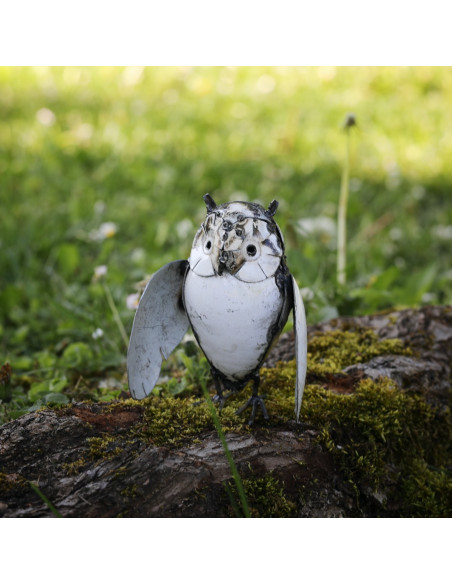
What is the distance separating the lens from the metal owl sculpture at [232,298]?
1794 millimetres

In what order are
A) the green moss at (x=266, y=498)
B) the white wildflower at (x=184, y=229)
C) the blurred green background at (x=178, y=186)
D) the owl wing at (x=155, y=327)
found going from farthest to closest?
1. the white wildflower at (x=184, y=229)
2. the blurred green background at (x=178, y=186)
3. the owl wing at (x=155, y=327)
4. the green moss at (x=266, y=498)

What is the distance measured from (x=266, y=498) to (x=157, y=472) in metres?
0.34

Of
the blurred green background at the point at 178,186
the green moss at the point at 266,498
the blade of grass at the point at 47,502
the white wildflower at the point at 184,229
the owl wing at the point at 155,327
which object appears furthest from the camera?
the white wildflower at the point at 184,229

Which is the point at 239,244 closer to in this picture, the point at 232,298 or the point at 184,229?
the point at 232,298

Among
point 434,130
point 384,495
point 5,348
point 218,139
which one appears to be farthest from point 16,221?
point 434,130

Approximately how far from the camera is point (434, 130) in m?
5.89

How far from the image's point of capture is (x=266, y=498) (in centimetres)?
178

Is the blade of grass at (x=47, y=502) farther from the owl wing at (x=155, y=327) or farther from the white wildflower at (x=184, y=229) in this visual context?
the white wildflower at (x=184, y=229)

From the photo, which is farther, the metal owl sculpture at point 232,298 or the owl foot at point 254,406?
the owl foot at point 254,406

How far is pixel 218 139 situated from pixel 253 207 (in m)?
3.90

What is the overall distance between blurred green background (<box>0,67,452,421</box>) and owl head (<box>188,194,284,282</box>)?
2.49 ft

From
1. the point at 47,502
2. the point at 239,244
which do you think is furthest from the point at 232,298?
the point at 47,502

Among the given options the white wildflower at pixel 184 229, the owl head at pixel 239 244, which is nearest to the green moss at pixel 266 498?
the owl head at pixel 239 244

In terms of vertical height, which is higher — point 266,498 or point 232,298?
point 232,298
